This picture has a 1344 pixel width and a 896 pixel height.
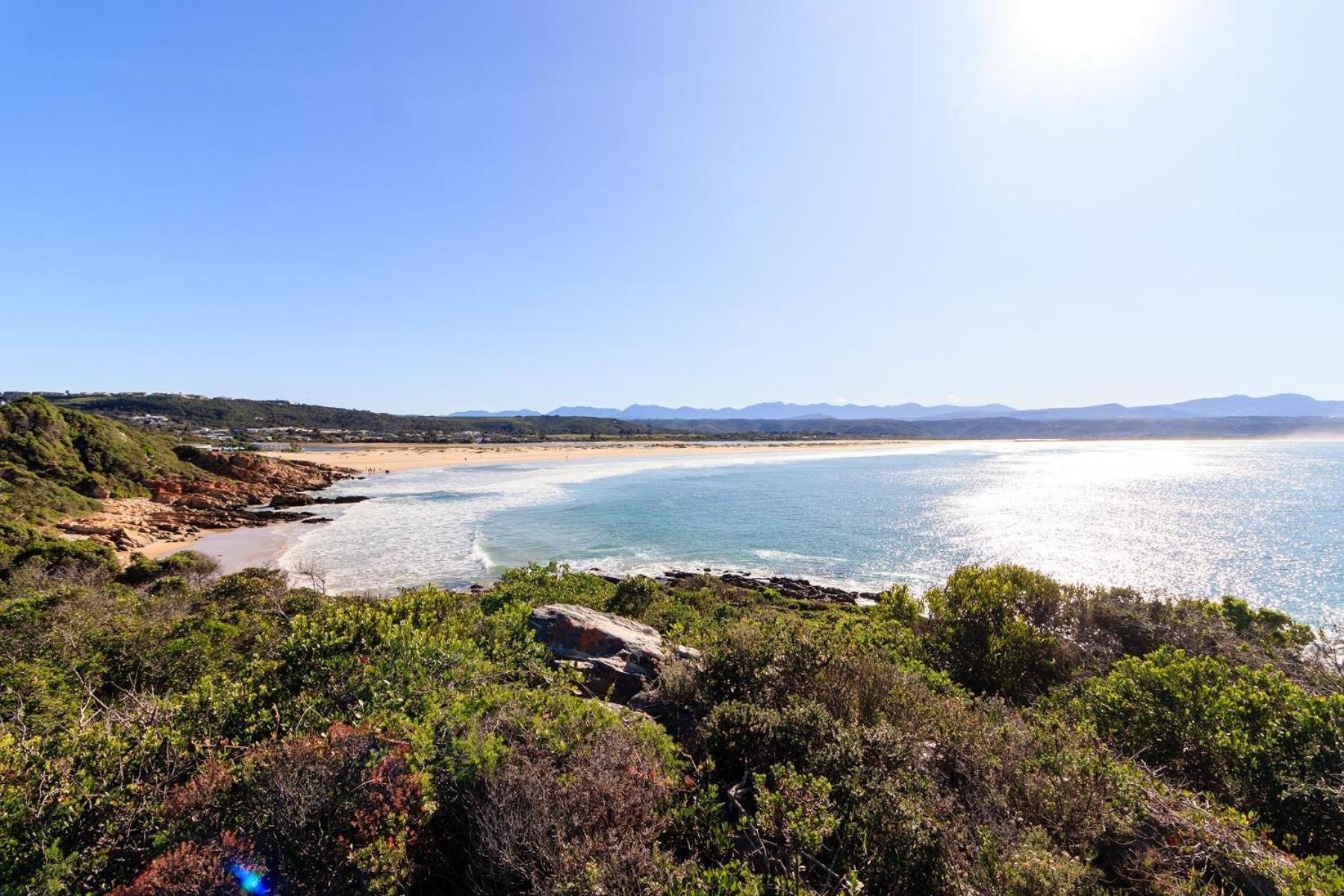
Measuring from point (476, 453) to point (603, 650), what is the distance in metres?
106

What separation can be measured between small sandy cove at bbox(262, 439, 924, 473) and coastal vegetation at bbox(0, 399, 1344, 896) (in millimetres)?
74337

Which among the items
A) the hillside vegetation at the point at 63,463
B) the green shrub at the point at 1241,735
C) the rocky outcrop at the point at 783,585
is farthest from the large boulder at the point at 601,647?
the hillside vegetation at the point at 63,463

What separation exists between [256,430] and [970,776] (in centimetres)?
16312

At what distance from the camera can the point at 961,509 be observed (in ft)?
154

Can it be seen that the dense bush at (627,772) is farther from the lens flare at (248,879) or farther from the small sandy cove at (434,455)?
the small sandy cove at (434,455)

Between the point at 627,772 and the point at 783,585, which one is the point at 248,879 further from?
the point at 783,585

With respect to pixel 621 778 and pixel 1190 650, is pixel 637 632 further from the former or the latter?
pixel 1190 650

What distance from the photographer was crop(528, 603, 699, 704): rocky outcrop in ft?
27.6

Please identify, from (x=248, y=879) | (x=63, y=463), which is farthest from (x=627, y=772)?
(x=63, y=463)

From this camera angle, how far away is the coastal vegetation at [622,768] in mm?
3857

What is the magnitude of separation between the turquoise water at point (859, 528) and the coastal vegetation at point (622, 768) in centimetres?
1793

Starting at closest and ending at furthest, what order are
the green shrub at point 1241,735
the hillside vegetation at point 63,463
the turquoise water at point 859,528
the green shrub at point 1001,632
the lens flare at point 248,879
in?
the lens flare at point 248,879 < the green shrub at point 1241,735 < the green shrub at point 1001,632 < the turquoise water at point 859,528 < the hillside vegetation at point 63,463

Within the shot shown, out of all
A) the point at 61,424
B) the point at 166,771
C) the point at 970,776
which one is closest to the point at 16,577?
the point at 166,771

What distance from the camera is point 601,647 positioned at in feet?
31.3
